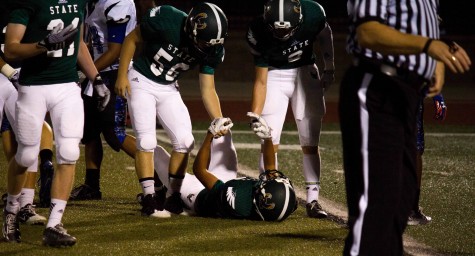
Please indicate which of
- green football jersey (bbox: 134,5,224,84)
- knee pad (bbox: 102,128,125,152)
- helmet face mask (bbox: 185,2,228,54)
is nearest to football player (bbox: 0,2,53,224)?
knee pad (bbox: 102,128,125,152)

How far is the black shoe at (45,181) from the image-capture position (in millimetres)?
6645

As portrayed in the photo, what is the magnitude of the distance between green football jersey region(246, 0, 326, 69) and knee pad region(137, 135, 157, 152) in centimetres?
90

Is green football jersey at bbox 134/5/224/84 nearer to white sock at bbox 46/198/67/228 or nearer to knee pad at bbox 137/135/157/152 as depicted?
knee pad at bbox 137/135/157/152

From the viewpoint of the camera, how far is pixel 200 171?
20.7ft

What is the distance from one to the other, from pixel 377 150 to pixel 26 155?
237cm

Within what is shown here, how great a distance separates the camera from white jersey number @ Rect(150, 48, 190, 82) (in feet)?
21.2

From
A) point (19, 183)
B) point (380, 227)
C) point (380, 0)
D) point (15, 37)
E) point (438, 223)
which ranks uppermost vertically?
point (380, 0)

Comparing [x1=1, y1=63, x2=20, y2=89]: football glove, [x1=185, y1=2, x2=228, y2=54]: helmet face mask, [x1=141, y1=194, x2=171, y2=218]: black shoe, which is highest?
[x1=185, y1=2, x2=228, y2=54]: helmet face mask

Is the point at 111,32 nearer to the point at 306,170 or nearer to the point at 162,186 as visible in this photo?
the point at 162,186

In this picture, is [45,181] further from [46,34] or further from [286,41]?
[286,41]

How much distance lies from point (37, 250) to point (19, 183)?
1.52 feet

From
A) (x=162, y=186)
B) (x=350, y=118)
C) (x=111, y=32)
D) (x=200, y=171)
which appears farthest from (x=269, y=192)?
(x=350, y=118)

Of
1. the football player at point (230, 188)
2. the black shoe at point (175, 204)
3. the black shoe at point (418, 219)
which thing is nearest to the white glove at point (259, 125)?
the football player at point (230, 188)

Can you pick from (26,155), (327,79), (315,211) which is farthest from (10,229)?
(327,79)
